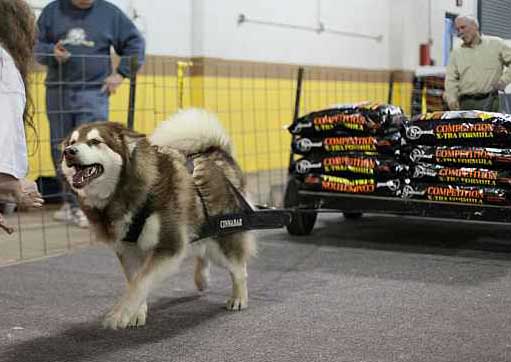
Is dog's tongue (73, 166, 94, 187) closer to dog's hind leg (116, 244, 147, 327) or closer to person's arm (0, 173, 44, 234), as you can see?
dog's hind leg (116, 244, 147, 327)

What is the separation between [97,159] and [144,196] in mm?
262

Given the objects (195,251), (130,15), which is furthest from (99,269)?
(130,15)

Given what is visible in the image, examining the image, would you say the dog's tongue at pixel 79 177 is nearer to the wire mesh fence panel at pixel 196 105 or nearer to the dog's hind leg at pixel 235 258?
the dog's hind leg at pixel 235 258

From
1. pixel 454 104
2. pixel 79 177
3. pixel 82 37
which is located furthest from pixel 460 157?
pixel 82 37

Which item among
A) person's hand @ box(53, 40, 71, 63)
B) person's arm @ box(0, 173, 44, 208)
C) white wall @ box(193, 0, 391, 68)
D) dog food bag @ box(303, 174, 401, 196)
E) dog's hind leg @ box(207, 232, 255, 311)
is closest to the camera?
person's arm @ box(0, 173, 44, 208)

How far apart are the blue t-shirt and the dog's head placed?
267 cm

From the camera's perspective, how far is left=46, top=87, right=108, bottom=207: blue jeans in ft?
18.9

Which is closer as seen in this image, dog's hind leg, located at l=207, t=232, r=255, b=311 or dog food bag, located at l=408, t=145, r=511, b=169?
dog's hind leg, located at l=207, t=232, r=255, b=311

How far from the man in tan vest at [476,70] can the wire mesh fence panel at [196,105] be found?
4.09 feet

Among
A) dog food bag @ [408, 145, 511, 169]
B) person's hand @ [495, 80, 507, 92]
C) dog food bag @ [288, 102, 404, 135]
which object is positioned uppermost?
person's hand @ [495, 80, 507, 92]

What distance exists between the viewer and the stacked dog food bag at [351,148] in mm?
4926

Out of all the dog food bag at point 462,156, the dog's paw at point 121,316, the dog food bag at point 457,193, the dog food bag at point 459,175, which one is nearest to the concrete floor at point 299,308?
the dog's paw at point 121,316

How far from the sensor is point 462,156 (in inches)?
184

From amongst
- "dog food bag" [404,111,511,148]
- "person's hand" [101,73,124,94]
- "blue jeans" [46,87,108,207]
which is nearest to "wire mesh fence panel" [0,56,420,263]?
Result: "blue jeans" [46,87,108,207]
